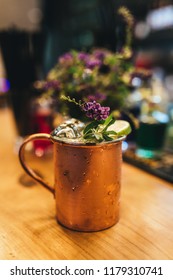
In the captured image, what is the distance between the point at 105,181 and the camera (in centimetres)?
66

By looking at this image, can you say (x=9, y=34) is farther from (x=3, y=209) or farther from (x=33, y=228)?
(x=33, y=228)

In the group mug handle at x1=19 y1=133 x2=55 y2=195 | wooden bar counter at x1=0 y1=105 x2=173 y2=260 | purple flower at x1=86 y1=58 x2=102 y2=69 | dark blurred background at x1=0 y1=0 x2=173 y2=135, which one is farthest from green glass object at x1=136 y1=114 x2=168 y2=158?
mug handle at x1=19 y1=133 x2=55 y2=195

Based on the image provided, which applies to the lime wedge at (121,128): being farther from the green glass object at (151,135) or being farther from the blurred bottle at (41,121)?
the blurred bottle at (41,121)

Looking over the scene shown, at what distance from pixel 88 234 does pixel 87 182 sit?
0.13 metres

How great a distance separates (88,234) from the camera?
674mm

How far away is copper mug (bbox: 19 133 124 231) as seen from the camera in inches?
25.0

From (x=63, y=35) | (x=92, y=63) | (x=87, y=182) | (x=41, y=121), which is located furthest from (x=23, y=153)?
(x=63, y=35)

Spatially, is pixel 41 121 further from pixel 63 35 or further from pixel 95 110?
pixel 63 35

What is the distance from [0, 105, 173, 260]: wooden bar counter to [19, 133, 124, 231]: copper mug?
0.04m

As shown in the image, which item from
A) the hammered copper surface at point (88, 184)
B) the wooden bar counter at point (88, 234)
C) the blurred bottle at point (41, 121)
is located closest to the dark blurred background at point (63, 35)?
the blurred bottle at point (41, 121)

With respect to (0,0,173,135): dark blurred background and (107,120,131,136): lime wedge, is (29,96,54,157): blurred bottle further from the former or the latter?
(107,120,131,136): lime wedge

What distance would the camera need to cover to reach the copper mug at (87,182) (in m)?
0.64
